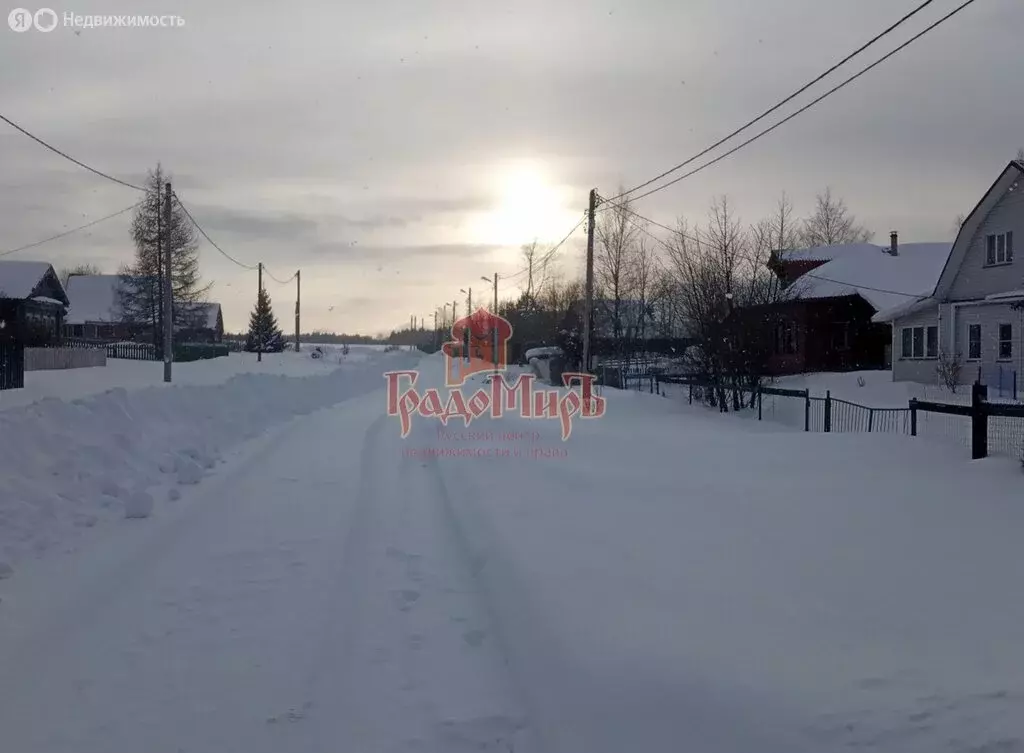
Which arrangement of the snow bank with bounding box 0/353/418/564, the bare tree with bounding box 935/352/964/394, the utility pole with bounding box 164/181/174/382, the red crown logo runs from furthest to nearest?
1. the red crown logo
2. the bare tree with bounding box 935/352/964/394
3. the utility pole with bounding box 164/181/174/382
4. the snow bank with bounding box 0/353/418/564

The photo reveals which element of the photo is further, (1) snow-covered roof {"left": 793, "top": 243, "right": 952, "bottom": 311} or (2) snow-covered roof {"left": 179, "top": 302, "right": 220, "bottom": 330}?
(2) snow-covered roof {"left": 179, "top": 302, "right": 220, "bottom": 330}

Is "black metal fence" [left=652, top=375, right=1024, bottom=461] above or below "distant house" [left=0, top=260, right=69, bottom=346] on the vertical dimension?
below

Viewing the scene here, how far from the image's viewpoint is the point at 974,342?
30.0 meters

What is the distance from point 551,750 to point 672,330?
4536 centimetres

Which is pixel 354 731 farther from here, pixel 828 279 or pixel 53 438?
pixel 828 279

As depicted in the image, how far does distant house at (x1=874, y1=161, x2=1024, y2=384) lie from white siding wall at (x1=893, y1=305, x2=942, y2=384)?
0.04 m

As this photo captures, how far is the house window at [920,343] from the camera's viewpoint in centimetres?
3253

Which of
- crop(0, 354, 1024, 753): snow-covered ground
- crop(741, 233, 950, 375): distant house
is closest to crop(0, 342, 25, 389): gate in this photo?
crop(0, 354, 1024, 753): snow-covered ground

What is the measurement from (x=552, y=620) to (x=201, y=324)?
72.7 meters

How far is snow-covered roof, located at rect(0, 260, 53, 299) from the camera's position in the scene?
47344mm

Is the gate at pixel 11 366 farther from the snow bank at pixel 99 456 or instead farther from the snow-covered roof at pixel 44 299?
the snow-covered roof at pixel 44 299

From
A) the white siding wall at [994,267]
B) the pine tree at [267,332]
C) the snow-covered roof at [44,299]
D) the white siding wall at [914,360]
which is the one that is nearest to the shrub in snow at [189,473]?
the white siding wall at [994,267]

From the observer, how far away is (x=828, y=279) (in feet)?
138

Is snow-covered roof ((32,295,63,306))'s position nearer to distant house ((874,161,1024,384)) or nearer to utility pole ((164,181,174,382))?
utility pole ((164,181,174,382))
